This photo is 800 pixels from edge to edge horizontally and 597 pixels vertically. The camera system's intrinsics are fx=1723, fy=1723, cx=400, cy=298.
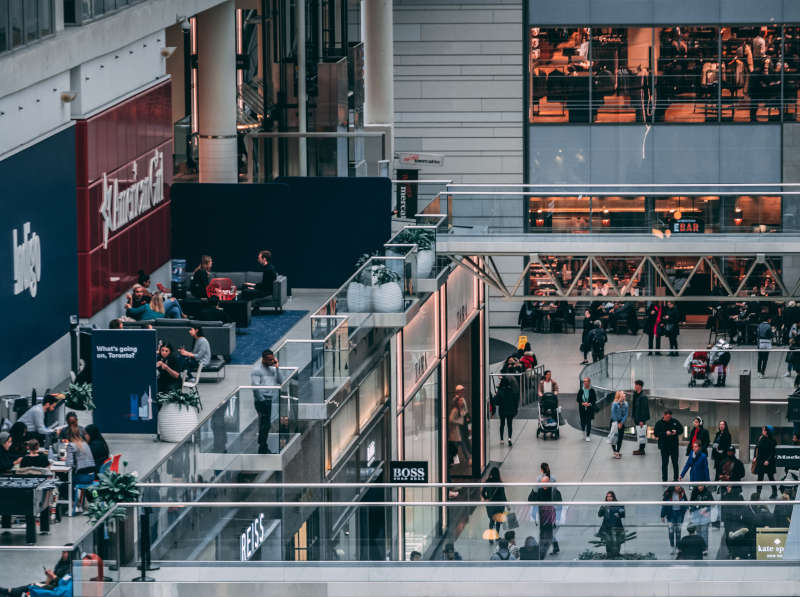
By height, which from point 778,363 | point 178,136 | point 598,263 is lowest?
point 778,363

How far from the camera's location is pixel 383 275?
26859 mm

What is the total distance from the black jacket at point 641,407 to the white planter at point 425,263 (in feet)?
21.4

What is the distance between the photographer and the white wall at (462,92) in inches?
1865

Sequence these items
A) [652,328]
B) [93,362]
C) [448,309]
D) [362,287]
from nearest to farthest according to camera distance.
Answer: [93,362], [362,287], [448,309], [652,328]

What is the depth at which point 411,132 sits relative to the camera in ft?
157

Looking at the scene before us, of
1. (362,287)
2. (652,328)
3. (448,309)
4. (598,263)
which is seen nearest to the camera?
(362,287)

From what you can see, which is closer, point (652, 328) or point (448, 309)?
point (448, 309)

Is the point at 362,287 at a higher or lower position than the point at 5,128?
lower

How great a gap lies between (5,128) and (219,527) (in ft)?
25.5

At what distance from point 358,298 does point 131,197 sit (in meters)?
4.74

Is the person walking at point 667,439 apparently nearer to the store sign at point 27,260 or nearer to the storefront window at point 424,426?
the storefront window at point 424,426

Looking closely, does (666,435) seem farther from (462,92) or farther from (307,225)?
(462,92)

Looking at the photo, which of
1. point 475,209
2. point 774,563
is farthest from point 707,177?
point 774,563

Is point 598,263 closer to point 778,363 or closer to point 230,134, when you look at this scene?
point 778,363
